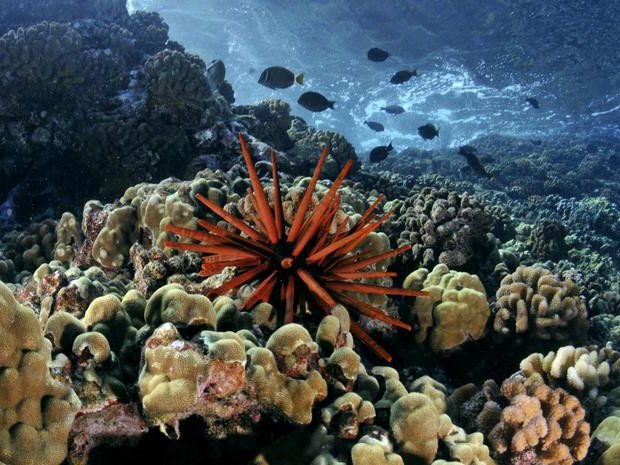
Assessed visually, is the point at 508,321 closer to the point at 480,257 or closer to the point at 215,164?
the point at 480,257

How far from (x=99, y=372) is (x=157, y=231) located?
2181 millimetres

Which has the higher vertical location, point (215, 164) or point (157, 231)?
point (215, 164)

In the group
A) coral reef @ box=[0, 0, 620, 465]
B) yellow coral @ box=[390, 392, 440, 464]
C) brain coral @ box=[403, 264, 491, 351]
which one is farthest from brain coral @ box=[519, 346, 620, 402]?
yellow coral @ box=[390, 392, 440, 464]

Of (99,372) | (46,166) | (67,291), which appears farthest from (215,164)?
(99,372)

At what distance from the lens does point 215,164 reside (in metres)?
7.36

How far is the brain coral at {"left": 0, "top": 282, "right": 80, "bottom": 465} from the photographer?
→ 1.47 metres

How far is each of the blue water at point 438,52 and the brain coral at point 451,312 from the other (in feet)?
64.5

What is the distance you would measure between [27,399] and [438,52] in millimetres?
31765

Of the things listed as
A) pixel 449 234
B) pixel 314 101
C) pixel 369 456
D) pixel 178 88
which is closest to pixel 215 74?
pixel 178 88

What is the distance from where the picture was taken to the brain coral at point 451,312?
3.60 meters

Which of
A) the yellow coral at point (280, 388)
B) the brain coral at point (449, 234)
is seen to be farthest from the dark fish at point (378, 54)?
the yellow coral at point (280, 388)

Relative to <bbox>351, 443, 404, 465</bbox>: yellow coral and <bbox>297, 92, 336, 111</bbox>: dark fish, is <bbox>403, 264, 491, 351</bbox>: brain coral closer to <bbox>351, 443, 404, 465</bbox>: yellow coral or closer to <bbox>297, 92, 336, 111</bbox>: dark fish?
<bbox>351, 443, 404, 465</bbox>: yellow coral

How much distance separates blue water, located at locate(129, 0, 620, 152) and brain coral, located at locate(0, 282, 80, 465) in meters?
21.2

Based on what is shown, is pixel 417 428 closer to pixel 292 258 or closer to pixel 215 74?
pixel 292 258
